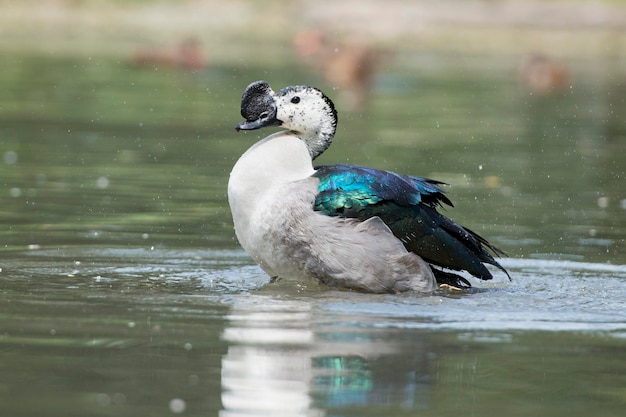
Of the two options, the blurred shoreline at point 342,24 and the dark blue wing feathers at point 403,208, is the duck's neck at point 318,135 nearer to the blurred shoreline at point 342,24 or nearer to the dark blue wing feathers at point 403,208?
the dark blue wing feathers at point 403,208

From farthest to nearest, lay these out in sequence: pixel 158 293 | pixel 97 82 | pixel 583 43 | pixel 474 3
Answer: pixel 474 3 → pixel 583 43 → pixel 97 82 → pixel 158 293

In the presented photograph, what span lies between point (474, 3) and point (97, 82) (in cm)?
2244

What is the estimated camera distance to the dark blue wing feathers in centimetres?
819

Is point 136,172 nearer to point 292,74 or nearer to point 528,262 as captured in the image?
point 528,262

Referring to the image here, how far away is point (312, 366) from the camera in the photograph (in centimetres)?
609

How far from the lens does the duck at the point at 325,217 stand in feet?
26.4

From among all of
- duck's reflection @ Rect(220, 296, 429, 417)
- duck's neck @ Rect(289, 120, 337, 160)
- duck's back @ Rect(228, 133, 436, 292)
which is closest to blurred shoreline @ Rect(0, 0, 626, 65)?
duck's neck @ Rect(289, 120, 337, 160)

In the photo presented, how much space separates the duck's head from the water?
0.98m

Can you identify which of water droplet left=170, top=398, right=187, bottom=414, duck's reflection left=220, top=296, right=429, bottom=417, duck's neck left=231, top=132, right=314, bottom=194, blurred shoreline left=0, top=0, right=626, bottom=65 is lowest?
duck's reflection left=220, top=296, right=429, bottom=417

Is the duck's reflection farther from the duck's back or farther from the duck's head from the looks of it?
the duck's head

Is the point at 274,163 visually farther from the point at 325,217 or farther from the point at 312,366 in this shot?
the point at 312,366

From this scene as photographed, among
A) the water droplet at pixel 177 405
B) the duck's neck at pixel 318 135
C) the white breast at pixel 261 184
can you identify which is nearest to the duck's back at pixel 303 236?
the white breast at pixel 261 184

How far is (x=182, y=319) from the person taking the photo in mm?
7055

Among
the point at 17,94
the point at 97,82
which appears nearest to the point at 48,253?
the point at 17,94
